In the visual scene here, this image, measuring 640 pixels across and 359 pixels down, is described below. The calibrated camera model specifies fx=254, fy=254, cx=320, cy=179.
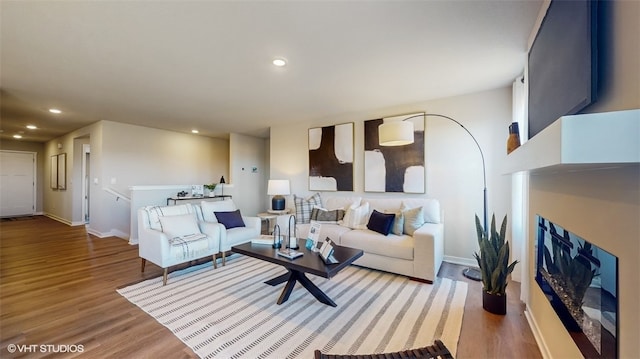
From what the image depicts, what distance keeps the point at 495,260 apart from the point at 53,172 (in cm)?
1047

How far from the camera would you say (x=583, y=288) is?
3.88 feet

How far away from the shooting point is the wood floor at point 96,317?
70.9 inches

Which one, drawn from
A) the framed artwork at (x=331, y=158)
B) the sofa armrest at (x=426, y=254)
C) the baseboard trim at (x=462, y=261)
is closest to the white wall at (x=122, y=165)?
the framed artwork at (x=331, y=158)

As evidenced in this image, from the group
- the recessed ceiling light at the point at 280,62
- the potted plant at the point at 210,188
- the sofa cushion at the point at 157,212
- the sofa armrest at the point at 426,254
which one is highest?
the recessed ceiling light at the point at 280,62

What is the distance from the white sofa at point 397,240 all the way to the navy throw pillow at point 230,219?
3.03ft

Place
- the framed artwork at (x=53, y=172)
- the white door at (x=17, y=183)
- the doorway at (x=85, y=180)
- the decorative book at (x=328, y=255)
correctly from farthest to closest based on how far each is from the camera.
Result: the white door at (x=17, y=183) < the framed artwork at (x=53, y=172) < the doorway at (x=85, y=180) < the decorative book at (x=328, y=255)

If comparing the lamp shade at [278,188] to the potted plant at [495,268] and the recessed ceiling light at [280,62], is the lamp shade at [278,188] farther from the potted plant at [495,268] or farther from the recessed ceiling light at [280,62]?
the potted plant at [495,268]

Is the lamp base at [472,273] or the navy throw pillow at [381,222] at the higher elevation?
A: the navy throw pillow at [381,222]

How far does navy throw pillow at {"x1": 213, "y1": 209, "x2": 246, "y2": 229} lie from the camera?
12.4 ft

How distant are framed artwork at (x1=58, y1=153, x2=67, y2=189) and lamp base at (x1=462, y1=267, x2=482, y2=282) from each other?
364 inches

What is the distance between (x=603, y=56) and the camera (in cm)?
95

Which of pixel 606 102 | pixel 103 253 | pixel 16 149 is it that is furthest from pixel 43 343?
pixel 16 149

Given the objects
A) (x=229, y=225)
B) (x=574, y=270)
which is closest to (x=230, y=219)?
(x=229, y=225)

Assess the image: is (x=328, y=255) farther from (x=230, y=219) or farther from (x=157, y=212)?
(x=157, y=212)
